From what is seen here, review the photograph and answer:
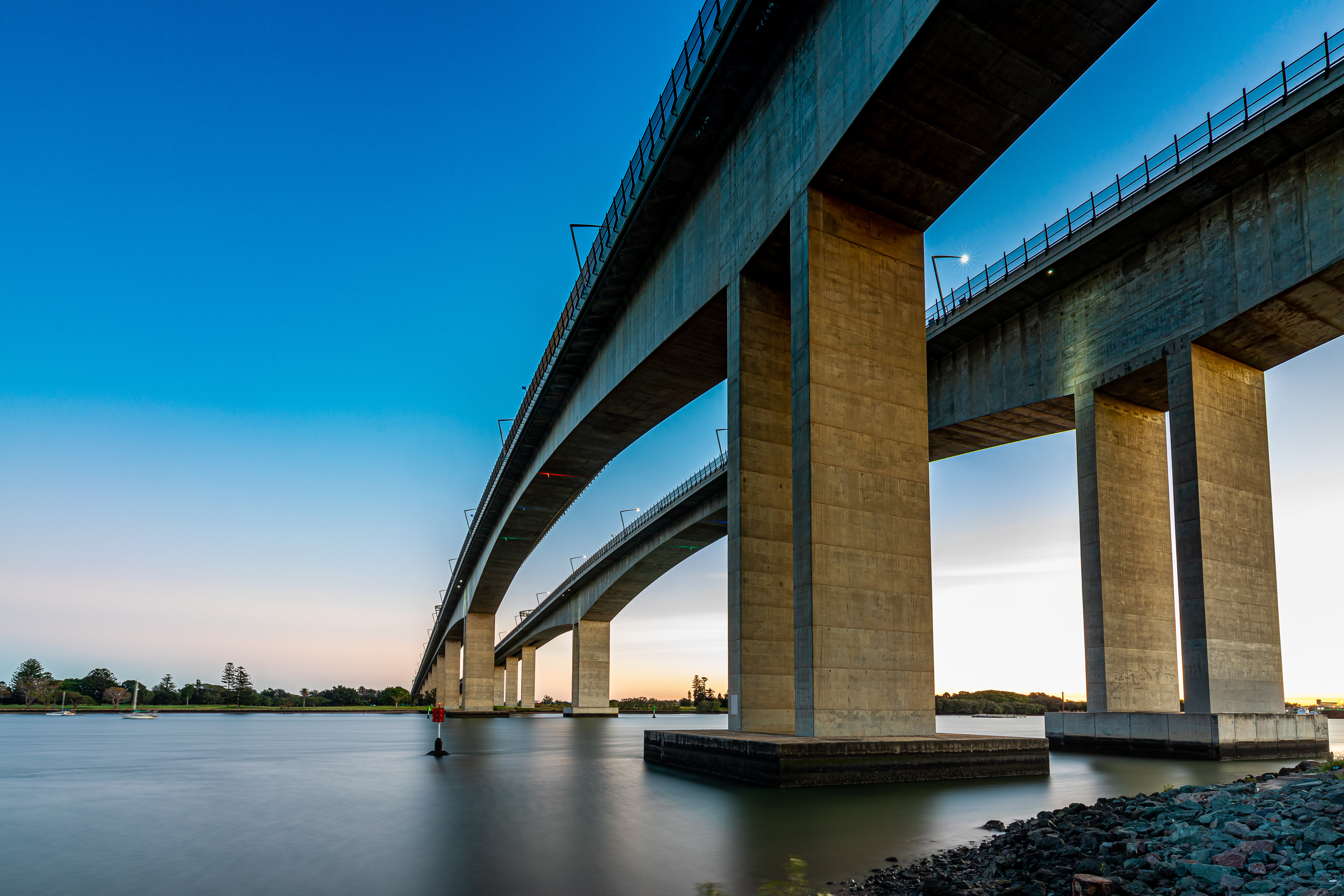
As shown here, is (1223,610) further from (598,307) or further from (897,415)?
(598,307)

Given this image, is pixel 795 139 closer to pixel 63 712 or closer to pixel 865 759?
pixel 865 759

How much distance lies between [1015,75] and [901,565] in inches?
379

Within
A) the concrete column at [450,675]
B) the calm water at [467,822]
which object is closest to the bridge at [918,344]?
the calm water at [467,822]

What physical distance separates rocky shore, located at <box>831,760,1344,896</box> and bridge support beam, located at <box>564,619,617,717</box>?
7014 cm

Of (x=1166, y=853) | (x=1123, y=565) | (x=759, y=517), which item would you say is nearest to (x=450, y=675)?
(x=1123, y=565)

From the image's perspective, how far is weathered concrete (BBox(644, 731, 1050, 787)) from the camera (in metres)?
15.2

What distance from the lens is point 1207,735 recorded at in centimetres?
2289

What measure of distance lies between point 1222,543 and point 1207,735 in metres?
5.42

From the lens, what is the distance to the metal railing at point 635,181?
21.0 meters

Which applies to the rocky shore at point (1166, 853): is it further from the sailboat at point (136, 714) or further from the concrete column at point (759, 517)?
the sailboat at point (136, 714)

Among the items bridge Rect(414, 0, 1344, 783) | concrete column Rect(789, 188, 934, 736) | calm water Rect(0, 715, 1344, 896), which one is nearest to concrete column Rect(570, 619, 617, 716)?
bridge Rect(414, 0, 1344, 783)

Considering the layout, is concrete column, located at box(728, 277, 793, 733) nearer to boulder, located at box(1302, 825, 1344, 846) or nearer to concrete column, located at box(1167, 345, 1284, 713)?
concrete column, located at box(1167, 345, 1284, 713)

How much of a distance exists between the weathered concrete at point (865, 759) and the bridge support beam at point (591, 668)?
2371 inches

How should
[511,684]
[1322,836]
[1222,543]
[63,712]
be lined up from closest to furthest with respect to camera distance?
[1322,836] < [1222,543] < [63,712] < [511,684]
